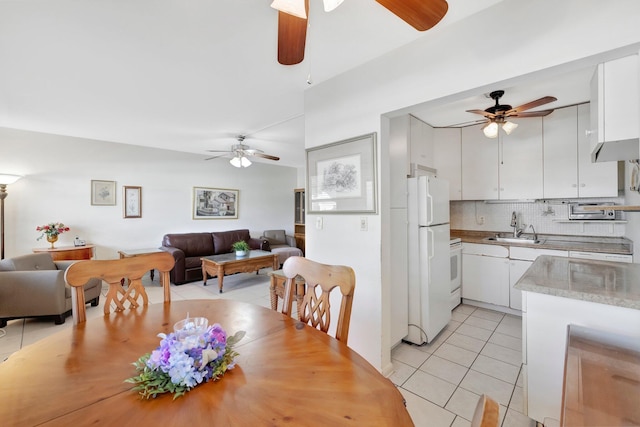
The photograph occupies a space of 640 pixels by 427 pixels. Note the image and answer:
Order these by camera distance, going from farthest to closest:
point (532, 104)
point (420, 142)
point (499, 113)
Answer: point (420, 142), point (499, 113), point (532, 104)

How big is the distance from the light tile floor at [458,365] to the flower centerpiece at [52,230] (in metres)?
1.31

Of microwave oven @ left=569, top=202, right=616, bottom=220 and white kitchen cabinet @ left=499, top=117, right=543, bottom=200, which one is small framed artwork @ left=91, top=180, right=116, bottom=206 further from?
microwave oven @ left=569, top=202, right=616, bottom=220

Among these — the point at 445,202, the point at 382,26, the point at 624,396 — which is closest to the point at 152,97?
the point at 382,26

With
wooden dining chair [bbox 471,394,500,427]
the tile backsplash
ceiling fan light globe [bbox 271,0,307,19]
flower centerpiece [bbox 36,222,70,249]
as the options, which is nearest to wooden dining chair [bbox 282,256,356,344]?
wooden dining chair [bbox 471,394,500,427]

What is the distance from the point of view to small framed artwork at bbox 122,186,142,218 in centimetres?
497

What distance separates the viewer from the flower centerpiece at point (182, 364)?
2.52 feet

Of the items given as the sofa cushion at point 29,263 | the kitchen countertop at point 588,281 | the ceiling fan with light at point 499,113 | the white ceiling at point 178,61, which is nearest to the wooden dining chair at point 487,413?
the kitchen countertop at point 588,281

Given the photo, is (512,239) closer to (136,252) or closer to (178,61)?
(178,61)

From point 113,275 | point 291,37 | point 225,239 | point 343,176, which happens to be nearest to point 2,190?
point 225,239

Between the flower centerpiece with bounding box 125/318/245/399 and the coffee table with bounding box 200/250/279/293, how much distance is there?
11.5 feet

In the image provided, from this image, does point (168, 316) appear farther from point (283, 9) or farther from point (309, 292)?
point (283, 9)

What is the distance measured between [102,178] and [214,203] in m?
2.03

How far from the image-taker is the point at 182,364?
77 cm

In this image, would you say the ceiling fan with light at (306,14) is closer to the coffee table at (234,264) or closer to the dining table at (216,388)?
the dining table at (216,388)
